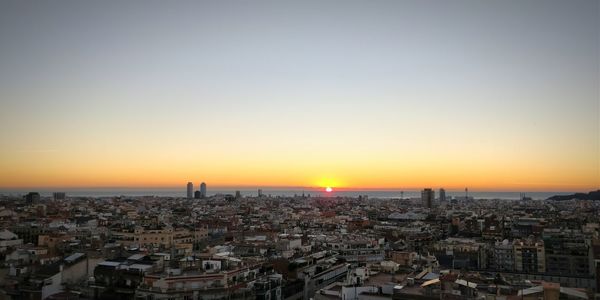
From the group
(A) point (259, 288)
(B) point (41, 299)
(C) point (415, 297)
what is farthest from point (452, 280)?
(B) point (41, 299)

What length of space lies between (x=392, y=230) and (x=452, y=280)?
41.9 meters

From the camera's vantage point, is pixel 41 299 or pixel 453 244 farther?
pixel 453 244

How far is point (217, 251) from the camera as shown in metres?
32.1

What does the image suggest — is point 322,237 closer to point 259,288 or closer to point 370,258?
point 370,258

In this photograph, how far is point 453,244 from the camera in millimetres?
48031

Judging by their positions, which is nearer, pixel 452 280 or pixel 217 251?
pixel 452 280

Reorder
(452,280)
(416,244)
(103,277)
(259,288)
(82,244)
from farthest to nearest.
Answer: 1. (416,244)
2. (82,244)
3. (103,277)
4. (259,288)
5. (452,280)

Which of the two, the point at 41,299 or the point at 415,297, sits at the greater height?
the point at 415,297

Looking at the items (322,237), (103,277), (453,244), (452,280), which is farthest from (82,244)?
(453,244)

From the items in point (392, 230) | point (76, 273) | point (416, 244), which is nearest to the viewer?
point (76, 273)

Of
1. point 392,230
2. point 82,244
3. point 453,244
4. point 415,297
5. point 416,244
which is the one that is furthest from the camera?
point 392,230

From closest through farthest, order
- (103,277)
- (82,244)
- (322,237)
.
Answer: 1. (103,277)
2. (82,244)
3. (322,237)

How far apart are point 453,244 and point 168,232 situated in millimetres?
25144

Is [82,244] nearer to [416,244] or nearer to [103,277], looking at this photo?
[103,277]
